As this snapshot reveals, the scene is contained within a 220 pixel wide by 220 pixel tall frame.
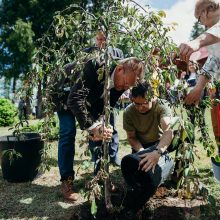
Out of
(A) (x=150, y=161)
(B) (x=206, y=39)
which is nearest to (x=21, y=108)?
(A) (x=150, y=161)

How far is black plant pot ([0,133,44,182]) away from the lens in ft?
11.7

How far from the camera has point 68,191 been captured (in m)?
3.16

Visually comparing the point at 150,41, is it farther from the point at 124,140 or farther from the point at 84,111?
the point at 124,140

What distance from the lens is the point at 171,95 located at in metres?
2.06

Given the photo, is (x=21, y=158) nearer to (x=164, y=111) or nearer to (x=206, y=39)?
(x=164, y=111)

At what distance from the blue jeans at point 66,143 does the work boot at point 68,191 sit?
85mm

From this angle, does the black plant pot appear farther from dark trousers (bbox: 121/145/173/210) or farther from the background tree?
the background tree

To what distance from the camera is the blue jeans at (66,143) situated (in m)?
3.27

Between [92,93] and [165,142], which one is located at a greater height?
[92,93]

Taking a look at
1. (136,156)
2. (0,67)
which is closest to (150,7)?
(136,156)

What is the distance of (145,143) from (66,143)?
2.36 ft

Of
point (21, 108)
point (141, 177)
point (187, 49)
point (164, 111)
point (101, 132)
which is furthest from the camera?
point (164, 111)

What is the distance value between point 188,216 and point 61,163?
4.06ft

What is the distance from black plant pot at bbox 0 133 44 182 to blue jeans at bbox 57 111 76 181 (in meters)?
0.38
